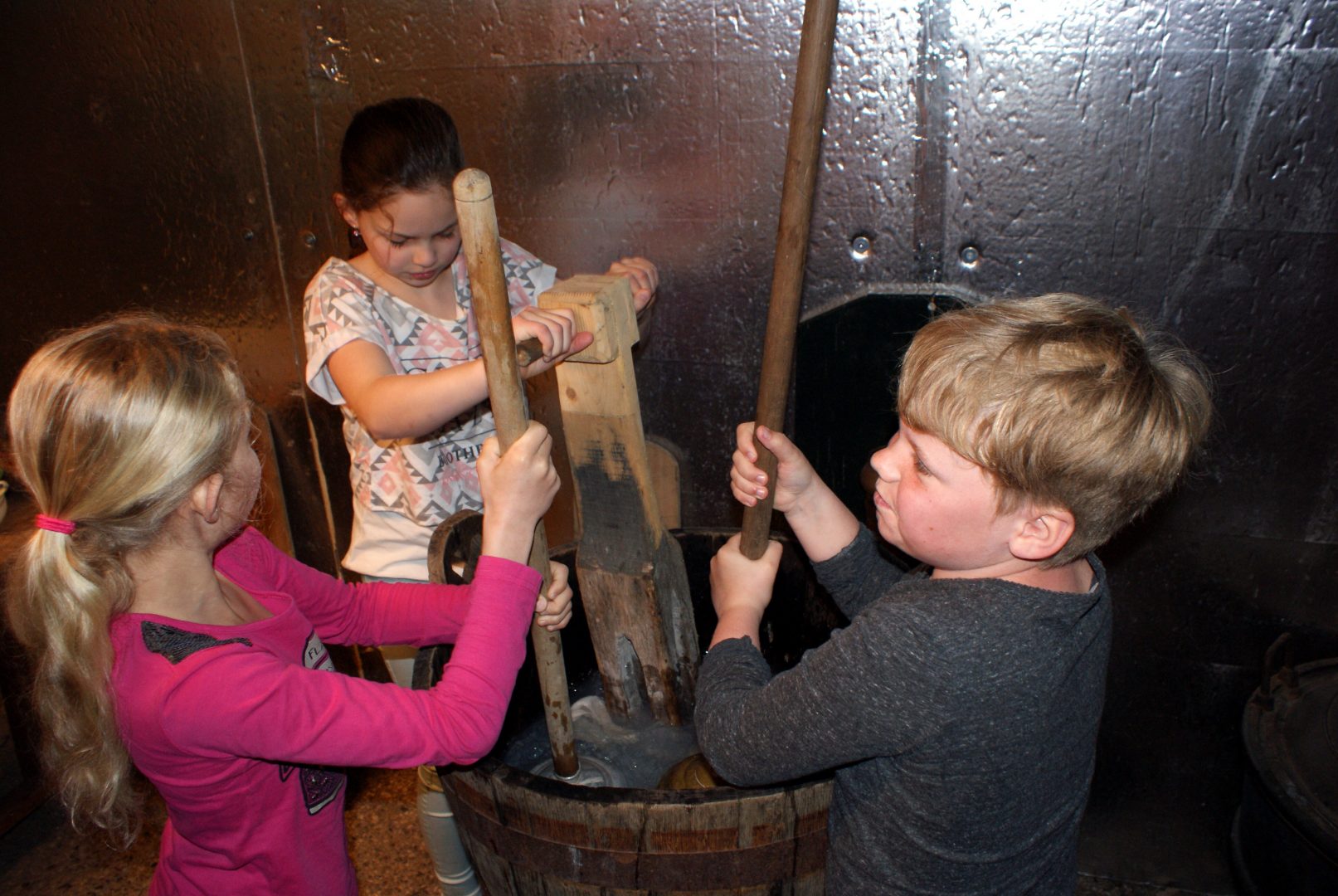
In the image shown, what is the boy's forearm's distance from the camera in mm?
1553

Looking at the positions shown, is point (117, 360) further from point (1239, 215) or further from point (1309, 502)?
point (1309, 502)

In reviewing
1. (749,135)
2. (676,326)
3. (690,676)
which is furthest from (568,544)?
(749,135)

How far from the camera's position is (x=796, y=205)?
4.26ft

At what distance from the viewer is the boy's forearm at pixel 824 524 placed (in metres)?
1.55

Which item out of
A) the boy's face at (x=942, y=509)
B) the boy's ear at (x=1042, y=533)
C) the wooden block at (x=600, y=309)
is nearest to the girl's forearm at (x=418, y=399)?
the wooden block at (x=600, y=309)

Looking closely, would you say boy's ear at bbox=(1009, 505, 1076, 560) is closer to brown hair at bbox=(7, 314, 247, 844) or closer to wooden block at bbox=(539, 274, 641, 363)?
wooden block at bbox=(539, 274, 641, 363)

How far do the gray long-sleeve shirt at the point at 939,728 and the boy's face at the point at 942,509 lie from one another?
0.04 metres

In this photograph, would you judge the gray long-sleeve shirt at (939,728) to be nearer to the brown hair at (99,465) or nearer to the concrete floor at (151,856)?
the brown hair at (99,465)

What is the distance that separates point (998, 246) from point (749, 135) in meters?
0.57

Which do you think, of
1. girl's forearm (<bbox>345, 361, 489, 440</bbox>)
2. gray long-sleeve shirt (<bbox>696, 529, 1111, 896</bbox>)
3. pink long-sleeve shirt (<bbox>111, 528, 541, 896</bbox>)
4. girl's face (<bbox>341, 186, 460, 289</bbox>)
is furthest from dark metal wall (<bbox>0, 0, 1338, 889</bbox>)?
pink long-sleeve shirt (<bbox>111, 528, 541, 896</bbox>)

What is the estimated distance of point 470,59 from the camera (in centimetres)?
225

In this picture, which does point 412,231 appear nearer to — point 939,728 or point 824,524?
point 824,524

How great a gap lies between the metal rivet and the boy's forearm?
76 cm

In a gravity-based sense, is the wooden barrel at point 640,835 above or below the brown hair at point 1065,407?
below
